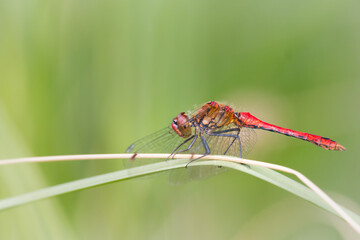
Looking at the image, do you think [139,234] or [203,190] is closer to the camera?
[139,234]

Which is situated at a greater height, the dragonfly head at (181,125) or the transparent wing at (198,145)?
the dragonfly head at (181,125)

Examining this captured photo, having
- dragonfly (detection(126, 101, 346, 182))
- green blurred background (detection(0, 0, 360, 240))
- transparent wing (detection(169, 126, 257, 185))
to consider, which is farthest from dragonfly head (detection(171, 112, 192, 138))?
green blurred background (detection(0, 0, 360, 240))

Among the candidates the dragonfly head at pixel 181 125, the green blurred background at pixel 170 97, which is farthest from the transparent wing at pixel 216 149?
the green blurred background at pixel 170 97

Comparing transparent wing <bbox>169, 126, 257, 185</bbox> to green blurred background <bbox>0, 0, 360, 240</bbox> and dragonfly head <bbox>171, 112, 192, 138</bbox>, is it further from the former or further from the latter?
green blurred background <bbox>0, 0, 360, 240</bbox>

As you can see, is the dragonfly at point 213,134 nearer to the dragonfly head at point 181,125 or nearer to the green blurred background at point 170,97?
the dragonfly head at point 181,125

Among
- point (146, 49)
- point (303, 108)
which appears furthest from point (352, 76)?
point (146, 49)

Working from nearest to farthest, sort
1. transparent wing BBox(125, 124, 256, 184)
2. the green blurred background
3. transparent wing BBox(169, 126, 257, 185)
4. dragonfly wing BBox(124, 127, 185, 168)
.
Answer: dragonfly wing BBox(124, 127, 185, 168) < transparent wing BBox(125, 124, 256, 184) < transparent wing BBox(169, 126, 257, 185) < the green blurred background

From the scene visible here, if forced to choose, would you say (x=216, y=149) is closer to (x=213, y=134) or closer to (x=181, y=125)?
(x=213, y=134)

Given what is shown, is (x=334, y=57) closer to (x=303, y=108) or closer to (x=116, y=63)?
(x=303, y=108)
